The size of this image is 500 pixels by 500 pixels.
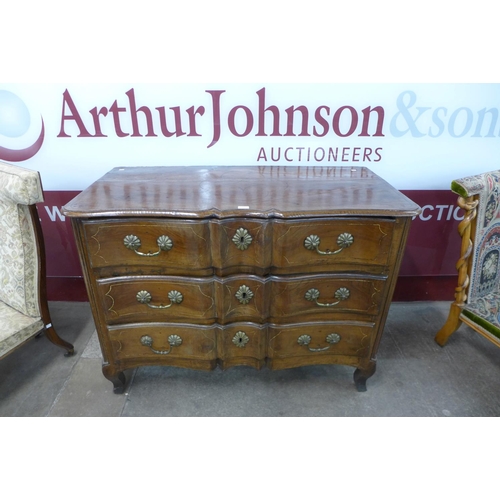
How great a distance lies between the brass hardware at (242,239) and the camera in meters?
1.44

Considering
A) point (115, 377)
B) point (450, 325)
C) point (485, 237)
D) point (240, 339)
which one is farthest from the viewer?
point (450, 325)

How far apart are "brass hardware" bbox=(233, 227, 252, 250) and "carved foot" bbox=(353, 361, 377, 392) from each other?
0.96 m

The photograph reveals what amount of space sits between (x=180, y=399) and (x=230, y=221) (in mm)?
1102

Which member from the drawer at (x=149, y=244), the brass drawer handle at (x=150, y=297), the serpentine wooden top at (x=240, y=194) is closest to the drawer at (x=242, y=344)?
the brass drawer handle at (x=150, y=297)

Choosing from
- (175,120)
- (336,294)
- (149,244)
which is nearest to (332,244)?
(336,294)

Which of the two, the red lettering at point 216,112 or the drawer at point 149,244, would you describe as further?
the red lettering at point 216,112

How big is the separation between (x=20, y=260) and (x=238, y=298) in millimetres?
1145

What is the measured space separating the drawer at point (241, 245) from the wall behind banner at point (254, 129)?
2.66 feet

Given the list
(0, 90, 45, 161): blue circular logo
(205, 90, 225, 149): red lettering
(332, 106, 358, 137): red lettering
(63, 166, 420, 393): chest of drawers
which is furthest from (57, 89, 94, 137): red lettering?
(332, 106, 358, 137): red lettering

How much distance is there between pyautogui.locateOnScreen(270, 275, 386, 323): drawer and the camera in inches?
62.2

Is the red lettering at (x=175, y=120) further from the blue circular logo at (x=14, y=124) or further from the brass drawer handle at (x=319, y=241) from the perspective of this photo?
the brass drawer handle at (x=319, y=241)

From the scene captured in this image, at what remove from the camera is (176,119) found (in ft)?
6.81

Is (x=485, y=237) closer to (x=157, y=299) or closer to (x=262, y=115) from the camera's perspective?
(x=262, y=115)

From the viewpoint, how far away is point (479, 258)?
2016 millimetres
